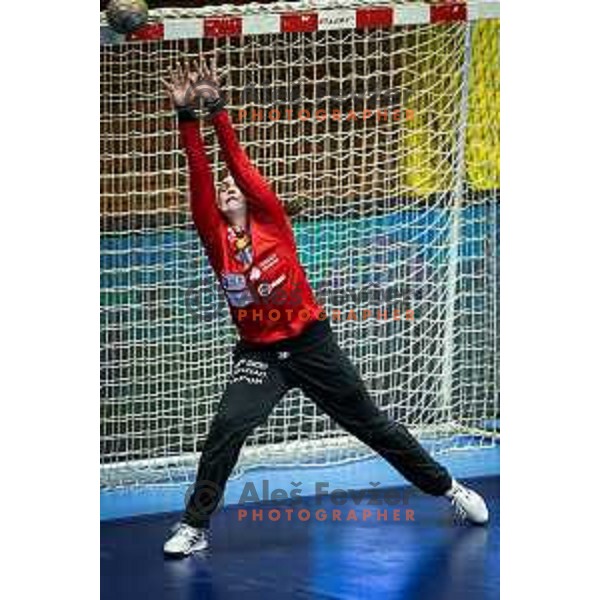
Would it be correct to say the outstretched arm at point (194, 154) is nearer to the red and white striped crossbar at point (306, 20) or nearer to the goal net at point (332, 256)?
the red and white striped crossbar at point (306, 20)

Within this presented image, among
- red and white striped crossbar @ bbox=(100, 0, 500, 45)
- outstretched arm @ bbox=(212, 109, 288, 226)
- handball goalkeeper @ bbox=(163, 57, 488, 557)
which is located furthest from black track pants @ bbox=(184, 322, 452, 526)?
red and white striped crossbar @ bbox=(100, 0, 500, 45)

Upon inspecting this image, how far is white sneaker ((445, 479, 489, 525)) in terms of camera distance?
587 cm

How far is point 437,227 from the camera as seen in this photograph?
6.83 metres

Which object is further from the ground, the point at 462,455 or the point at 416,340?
the point at 416,340

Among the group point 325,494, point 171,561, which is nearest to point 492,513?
point 325,494

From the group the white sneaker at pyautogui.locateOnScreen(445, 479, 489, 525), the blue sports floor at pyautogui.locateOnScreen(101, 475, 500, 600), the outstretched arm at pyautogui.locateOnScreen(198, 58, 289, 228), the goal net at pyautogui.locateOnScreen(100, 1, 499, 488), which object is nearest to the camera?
the blue sports floor at pyautogui.locateOnScreen(101, 475, 500, 600)

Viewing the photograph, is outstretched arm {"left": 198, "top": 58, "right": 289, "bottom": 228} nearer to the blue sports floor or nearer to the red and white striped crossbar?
the red and white striped crossbar

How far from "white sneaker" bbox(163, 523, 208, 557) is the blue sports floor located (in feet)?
0.13

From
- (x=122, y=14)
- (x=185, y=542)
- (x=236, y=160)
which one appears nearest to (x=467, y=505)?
(x=185, y=542)

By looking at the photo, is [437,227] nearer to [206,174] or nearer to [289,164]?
[289,164]

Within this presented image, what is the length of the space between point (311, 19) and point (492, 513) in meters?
1.77

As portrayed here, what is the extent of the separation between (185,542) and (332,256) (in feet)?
→ 5.31

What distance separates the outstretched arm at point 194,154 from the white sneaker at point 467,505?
118 centimetres

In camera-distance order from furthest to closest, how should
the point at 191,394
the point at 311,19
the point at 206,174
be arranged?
the point at 191,394 < the point at 311,19 < the point at 206,174
